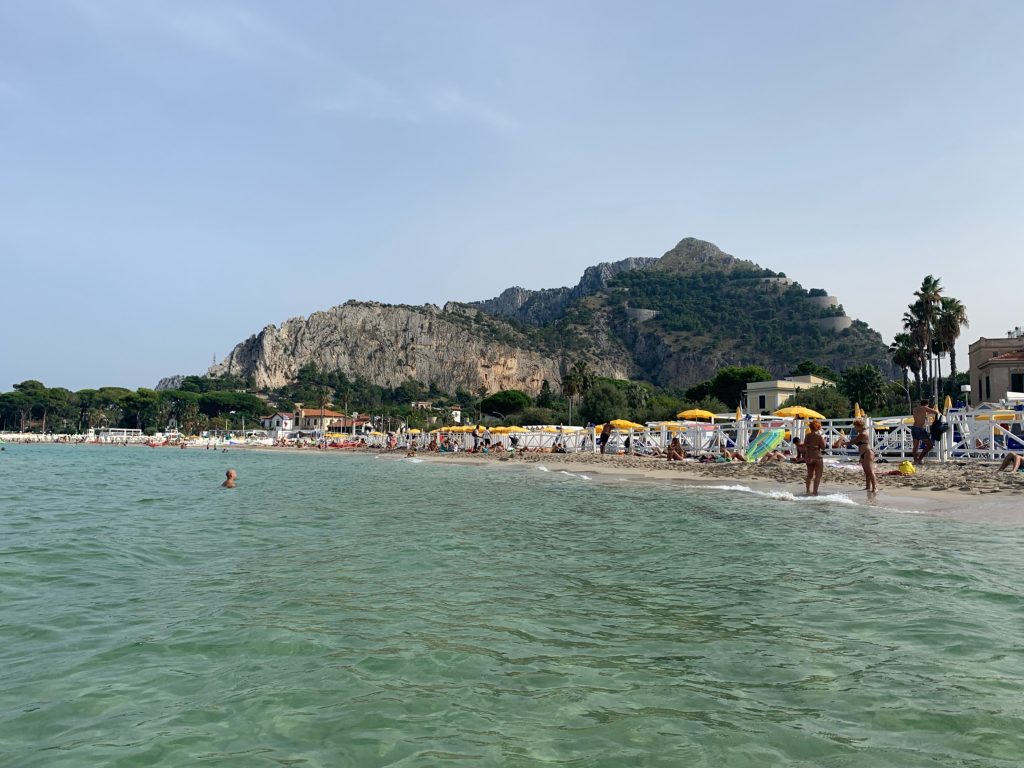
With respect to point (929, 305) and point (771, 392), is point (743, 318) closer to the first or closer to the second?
point (771, 392)

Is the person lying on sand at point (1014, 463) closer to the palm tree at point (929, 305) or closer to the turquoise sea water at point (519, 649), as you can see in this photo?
the turquoise sea water at point (519, 649)

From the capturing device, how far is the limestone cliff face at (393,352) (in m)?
163

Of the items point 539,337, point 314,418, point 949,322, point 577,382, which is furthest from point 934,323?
point 539,337

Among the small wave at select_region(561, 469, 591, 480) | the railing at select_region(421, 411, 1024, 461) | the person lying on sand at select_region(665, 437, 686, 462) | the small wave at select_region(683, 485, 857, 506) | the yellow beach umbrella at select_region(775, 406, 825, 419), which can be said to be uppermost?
the yellow beach umbrella at select_region(775, 406, 825, 419)

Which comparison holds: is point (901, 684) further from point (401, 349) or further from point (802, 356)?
point (401, 349)

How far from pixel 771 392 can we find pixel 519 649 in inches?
2465

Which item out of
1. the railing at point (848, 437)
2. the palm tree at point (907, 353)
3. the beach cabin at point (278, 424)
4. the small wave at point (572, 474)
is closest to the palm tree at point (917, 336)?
the palm tree at point (907, 353)

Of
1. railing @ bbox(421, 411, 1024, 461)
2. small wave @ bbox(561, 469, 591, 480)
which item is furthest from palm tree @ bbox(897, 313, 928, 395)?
small wave @ bbox(561, 469, 591, 480)

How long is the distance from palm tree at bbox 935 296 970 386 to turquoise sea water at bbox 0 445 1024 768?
4119cm

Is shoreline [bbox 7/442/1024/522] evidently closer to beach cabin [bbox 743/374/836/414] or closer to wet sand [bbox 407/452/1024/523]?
wet sand [bbox 407/452/1024/523]

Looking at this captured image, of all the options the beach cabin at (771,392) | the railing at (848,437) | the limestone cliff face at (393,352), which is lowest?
the railing at (848,437)

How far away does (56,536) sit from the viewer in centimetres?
1048

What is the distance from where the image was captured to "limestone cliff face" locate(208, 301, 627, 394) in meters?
163

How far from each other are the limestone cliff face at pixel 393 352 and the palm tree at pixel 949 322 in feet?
371
